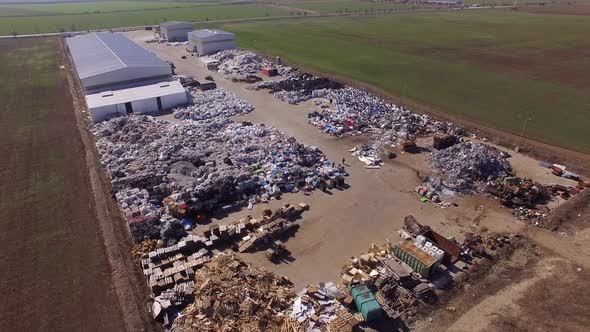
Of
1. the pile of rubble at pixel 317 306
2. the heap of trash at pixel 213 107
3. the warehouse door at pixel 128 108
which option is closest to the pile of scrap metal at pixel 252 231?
the pile of rubble at pixel 317 306

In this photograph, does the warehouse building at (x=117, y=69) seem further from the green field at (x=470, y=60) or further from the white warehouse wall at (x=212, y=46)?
the green field at (x=470, y=60)

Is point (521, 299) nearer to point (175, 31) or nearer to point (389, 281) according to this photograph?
point (389, 281)

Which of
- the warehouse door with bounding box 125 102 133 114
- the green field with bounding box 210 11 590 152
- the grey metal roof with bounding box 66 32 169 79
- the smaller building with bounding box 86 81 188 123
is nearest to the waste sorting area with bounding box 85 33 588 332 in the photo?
the smaller building with bounding box 86 81 188 123

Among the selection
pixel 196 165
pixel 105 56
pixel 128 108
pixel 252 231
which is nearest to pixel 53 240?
pixel 196 165

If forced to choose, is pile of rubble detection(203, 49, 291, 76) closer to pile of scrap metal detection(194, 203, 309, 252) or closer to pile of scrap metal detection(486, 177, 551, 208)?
pile of scrap metal detection(194, 203, 309, 252)

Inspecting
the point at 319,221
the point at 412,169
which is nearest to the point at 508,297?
the point at 319,221
